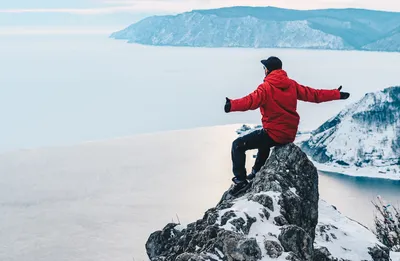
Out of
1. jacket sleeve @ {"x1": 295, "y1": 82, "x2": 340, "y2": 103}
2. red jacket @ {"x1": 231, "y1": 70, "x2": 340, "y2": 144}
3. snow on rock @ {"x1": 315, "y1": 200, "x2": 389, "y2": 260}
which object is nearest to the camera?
red jacket @ {"x1": 231, "y1": 70, "x2": 340, "y2": 144}

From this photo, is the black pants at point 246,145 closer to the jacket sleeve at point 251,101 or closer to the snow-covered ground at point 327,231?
the jacket sleeve at point 251,101

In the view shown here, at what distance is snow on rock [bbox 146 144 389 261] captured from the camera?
700 centimetres

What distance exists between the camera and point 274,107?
886cm

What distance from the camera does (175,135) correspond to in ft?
409

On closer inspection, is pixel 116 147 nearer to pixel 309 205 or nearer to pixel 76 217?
pixel 76 217

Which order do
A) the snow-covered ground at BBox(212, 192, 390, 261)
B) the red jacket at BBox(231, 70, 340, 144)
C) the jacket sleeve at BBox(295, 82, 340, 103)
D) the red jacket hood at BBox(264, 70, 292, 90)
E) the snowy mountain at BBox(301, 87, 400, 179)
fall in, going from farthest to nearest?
1. the snowy mountain at BBox(301, 87, 400, 179)
2. the jacket sleeve at BBox(295, 82, 340, 103)
3. the red jacket hood at BBox(264, 70, 292, 90)
4. the red jacket at BBox(231, 70, 340, 144)
5. the snow-covered ground at BBox(212, 192, 390, 261)

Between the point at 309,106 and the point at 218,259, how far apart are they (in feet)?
581

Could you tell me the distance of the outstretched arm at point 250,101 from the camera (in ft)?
26.9

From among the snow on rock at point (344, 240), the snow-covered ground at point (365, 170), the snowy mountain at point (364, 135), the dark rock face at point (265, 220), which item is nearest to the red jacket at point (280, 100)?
the dark rock face at point (265, 220)

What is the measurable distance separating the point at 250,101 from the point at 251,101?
36 millimetres

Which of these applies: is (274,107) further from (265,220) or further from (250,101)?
(265,220)

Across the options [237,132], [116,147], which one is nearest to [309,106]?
[237,132]

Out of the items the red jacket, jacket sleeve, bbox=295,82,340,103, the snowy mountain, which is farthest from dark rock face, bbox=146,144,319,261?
the snowy mountain

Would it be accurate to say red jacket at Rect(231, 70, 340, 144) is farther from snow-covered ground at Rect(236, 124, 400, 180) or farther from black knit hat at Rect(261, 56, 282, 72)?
snow-covered ground at Rect(236, 124, 400, 180)
